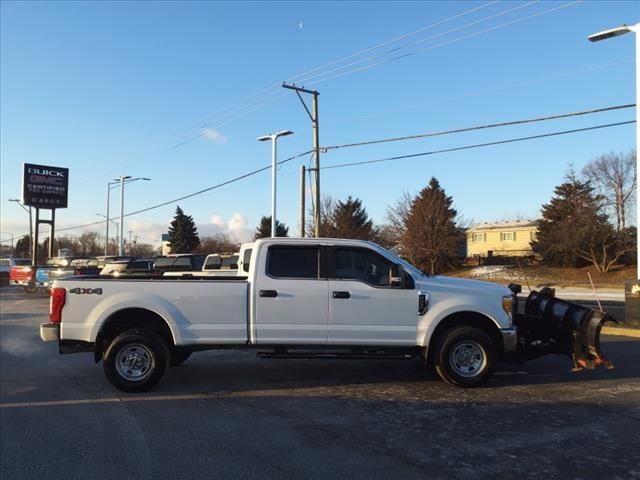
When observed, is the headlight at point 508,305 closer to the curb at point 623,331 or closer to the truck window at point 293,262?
the truck window at point 293,262

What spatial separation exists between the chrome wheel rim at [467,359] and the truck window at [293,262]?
2150 millimetres

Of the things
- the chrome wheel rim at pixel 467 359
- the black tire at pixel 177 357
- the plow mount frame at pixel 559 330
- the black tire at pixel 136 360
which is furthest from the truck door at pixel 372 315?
the black tire at pixel 177 357

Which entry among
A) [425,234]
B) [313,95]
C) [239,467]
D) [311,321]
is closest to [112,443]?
[239,467]

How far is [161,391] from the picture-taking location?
24.1 ft

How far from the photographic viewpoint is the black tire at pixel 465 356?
7.39 m

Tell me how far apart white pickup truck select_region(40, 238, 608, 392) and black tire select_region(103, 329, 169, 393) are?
13 millimetres

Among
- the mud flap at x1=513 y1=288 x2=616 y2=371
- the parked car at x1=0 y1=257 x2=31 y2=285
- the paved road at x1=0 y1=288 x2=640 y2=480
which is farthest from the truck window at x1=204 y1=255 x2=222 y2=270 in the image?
the parked car at x1=0 y1=257 x2=31 y2=285

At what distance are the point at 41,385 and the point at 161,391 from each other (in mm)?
Answer: 1834

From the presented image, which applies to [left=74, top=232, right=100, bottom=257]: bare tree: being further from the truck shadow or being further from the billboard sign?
the truck shadow

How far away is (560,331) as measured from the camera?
790 centimetres

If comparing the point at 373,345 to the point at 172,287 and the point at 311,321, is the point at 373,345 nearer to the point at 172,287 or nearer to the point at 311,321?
the point at 311,321

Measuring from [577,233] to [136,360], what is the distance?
44387 millimetres

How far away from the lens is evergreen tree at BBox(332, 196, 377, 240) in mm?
54250

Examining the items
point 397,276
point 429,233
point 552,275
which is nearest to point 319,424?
point 397,276
